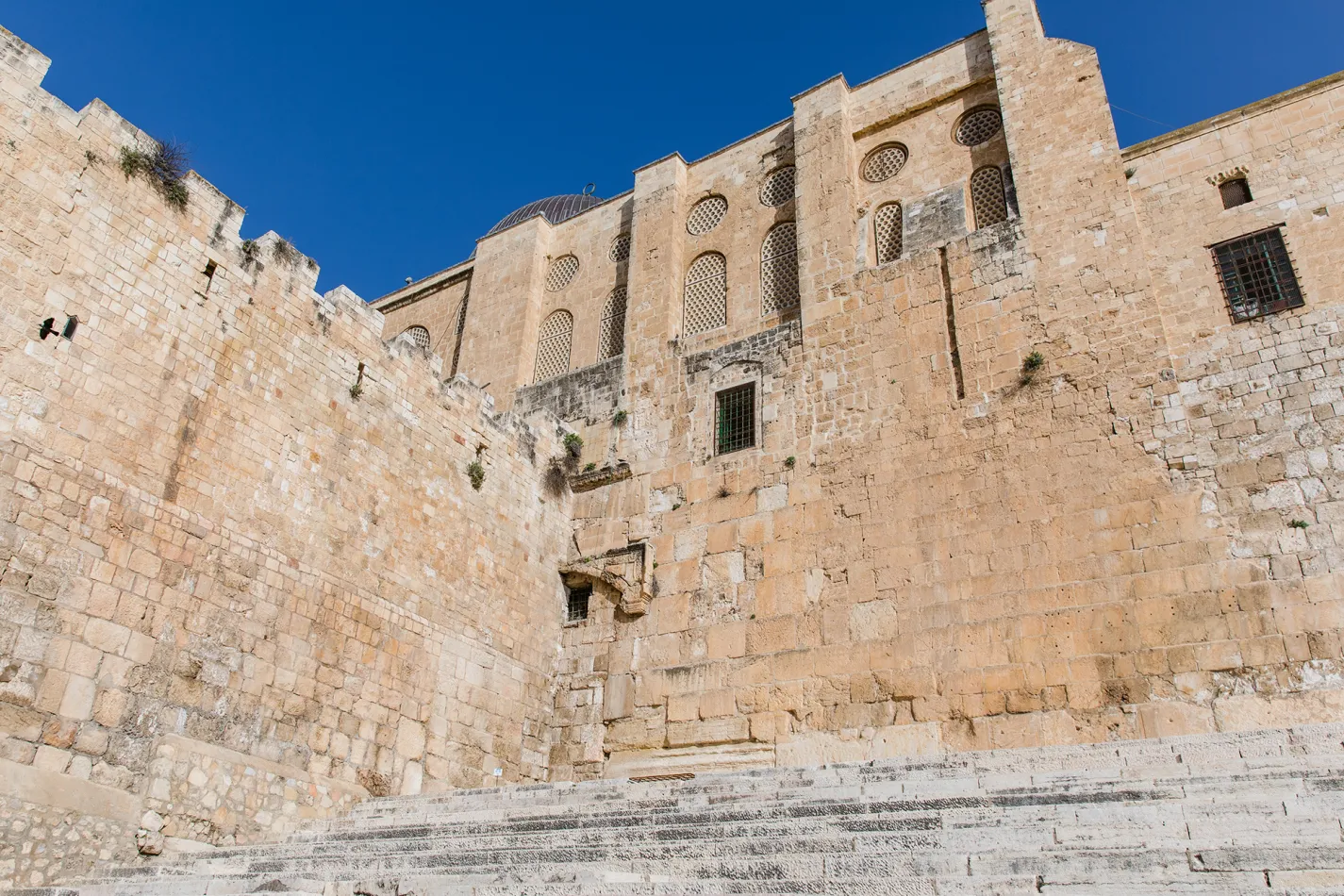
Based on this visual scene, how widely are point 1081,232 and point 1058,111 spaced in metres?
1.84

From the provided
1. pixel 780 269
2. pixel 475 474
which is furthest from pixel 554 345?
pixel 475 474

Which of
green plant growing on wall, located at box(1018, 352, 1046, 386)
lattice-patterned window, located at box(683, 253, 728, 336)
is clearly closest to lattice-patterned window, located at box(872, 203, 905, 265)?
lattice-patterned window, located at box(683, 253, 728, 336)

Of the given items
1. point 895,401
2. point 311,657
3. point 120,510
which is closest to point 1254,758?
point 895,401

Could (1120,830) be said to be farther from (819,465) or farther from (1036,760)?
(819,465)

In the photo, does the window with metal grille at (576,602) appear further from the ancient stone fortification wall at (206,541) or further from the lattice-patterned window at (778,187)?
the lattice-patterned window at (778,187)

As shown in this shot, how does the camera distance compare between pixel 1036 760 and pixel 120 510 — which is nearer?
pixel 1036 760

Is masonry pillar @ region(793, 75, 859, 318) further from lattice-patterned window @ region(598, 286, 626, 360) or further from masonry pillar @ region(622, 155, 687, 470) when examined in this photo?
lattice-patterned window @ region(598, 286, 626, 360)

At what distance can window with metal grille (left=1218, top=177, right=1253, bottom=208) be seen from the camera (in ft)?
34.5

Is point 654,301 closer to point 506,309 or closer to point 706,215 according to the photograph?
point 706,215

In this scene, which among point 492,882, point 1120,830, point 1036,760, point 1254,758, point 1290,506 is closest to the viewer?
point 1120,830

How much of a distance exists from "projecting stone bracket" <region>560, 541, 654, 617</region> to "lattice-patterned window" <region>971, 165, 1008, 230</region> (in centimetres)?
585

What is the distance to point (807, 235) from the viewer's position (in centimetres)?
1318

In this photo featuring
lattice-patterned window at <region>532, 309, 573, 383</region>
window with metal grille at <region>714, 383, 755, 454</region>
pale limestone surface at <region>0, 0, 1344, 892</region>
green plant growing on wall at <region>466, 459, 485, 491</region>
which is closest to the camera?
pale limestone surface at <region>0, 0, 1344, 892</region>

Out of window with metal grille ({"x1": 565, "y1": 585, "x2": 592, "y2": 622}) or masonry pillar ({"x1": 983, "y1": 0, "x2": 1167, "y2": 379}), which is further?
window with metal grille ({"x1": 565, "y1": 585, "x2": 592, "y2": 622})
